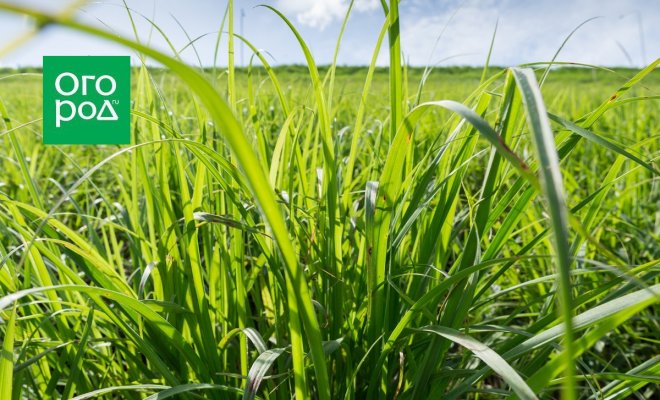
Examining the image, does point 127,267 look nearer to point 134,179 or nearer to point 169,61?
point 134,179

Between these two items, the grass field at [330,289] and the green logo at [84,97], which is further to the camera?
the green logo at [84,97]

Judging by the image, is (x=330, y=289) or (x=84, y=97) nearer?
(x=330, y=289)

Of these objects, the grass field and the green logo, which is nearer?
the grass field

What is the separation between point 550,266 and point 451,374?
65 centimetres

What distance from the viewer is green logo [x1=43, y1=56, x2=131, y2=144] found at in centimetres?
89

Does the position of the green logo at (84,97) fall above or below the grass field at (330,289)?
above

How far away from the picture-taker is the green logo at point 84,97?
0.89 m

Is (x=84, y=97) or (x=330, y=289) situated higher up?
(x=84, y=97)

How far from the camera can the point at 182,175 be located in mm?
672

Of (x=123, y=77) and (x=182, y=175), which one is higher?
(x=123, y=77)

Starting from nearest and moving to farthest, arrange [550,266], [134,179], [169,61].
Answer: [169,61], [134,179], [550,266]

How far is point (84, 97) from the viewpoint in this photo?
37.7 inches

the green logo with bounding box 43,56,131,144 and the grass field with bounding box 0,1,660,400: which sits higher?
the green logo with bounding box 43,56,131,144

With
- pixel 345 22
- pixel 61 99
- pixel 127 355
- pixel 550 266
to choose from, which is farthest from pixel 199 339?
pixel 550 266
